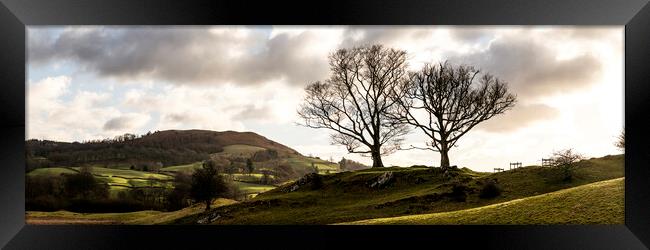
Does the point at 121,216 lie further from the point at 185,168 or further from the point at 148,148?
the point at 185,168

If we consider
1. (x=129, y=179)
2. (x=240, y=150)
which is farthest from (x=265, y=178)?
(x=129, y=179)

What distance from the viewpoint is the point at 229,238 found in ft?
18.8

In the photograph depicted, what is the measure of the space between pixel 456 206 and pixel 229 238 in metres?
7.34

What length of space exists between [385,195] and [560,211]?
14.4 ft

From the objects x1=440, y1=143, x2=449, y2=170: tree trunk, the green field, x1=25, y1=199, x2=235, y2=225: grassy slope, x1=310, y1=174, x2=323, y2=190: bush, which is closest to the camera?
x1=25, y1=199, x2=235, y2=225: grassy slope

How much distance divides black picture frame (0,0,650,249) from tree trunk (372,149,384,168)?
8019mm

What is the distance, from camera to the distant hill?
1198 cm

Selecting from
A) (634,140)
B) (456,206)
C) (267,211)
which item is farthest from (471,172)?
(634,140)

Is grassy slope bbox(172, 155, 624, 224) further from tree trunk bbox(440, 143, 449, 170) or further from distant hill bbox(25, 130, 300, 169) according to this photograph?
distant hill bbox(25, 130, 300, 169)

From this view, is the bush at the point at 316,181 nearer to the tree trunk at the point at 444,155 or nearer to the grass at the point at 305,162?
the grass at the point at 305,162

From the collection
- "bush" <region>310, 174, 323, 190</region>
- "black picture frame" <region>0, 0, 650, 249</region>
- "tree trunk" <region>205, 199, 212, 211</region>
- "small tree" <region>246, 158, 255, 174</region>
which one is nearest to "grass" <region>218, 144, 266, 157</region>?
"small tree" <region>246, 158, 255, 174</region>

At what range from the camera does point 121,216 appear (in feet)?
39.8
